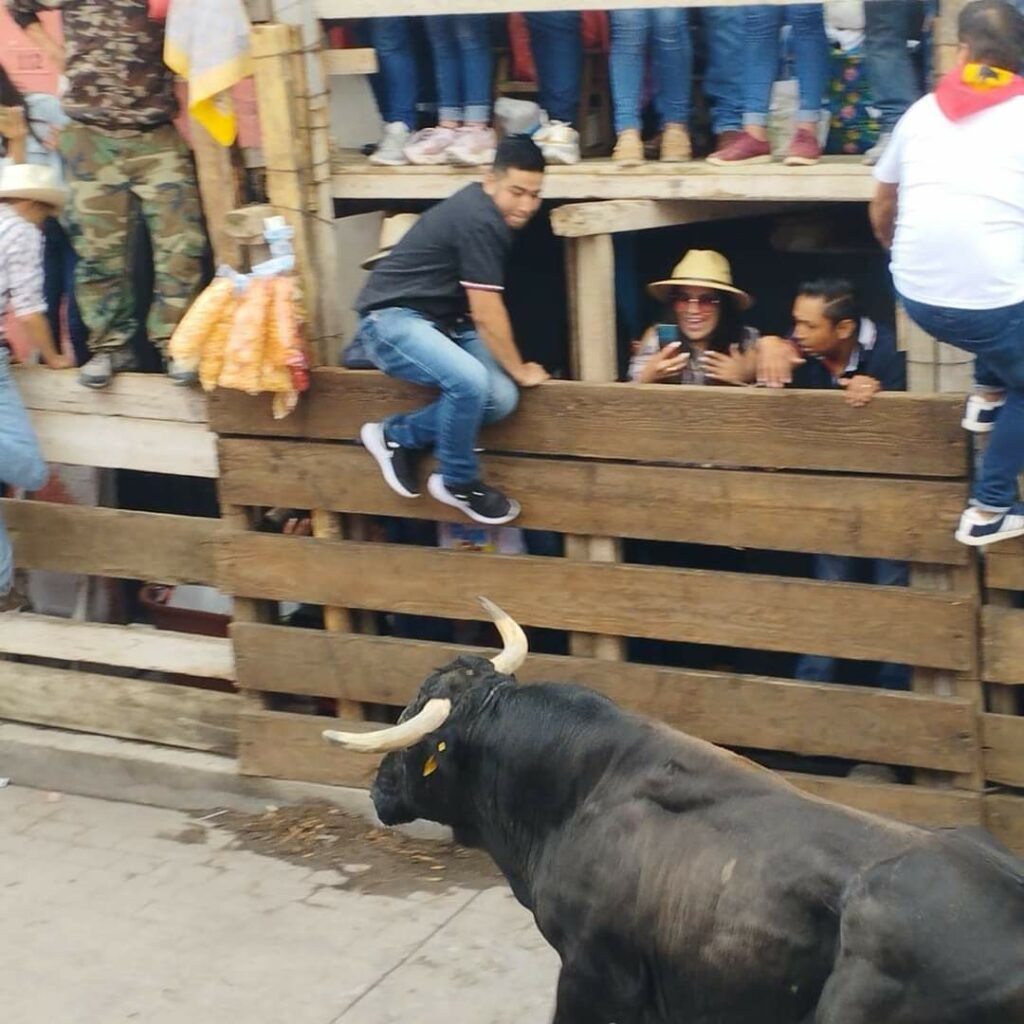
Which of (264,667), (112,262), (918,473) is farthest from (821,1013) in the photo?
(112,262)

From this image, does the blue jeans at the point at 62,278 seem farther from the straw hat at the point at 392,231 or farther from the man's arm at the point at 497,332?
the man's arm at the point at 497,332

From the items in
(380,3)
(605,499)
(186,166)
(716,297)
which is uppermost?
(380,3)

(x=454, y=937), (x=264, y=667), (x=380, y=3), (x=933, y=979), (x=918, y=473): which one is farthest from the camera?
(x=264, y=667)

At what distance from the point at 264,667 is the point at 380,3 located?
236 centimetres

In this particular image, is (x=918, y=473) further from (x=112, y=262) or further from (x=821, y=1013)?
(x=112, y=262)

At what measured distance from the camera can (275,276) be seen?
243 inches

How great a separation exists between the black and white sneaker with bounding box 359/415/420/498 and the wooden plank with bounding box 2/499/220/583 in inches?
34.6

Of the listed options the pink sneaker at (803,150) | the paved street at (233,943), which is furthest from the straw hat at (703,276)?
the paved street at (233,943)

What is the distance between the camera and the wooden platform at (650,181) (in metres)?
5.64

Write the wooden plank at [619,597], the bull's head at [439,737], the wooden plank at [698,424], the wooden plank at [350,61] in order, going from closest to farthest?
the bull's head at [439,737]
the wooden plank at [698,424]
the wooden plank at [619,597]
the wooden plank at [350,61]

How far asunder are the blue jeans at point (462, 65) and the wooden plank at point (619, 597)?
155 centimetres

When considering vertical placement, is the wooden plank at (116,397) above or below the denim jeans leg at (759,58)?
below

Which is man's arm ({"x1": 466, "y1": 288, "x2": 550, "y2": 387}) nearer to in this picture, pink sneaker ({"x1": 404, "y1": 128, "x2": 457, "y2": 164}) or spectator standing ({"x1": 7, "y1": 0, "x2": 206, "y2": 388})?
pink sneaker ({"x1": 404, "y1": 128, "x2": 457, "y2": 164})

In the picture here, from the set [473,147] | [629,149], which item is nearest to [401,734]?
[629,149]
